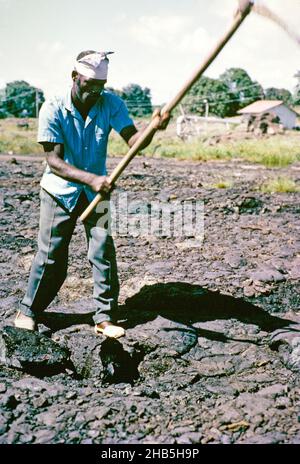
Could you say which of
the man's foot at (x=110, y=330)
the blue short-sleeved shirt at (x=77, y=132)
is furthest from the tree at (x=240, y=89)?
the man's foot at (x=110, y=330)

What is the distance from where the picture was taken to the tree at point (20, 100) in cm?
4781

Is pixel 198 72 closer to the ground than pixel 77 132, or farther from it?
farther from it

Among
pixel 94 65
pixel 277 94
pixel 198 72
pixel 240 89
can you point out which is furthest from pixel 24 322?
pixel 277 94

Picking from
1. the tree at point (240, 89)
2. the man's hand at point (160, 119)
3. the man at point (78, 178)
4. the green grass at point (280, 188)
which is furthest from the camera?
the tree at point (240, 89)

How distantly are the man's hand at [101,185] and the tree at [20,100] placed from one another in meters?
47.3

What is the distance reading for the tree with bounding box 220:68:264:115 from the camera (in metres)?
48.6

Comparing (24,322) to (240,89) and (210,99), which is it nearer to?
(210,99)

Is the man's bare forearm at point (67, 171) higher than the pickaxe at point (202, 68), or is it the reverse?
the pickaxe at point (202, 68)

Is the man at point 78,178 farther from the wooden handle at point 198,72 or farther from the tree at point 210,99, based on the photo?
the tree at point 210,99

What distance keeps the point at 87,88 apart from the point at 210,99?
4660cm

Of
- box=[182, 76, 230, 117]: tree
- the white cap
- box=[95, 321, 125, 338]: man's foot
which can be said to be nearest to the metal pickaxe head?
the white cap

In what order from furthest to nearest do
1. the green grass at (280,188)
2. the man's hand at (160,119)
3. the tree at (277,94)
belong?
the tree at (277,94) < the green grass at (280,188) < the man's hand at (160,119)

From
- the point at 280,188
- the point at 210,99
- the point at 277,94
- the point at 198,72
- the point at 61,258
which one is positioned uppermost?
the point at 277,94

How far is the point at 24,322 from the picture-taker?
2.71 meters
